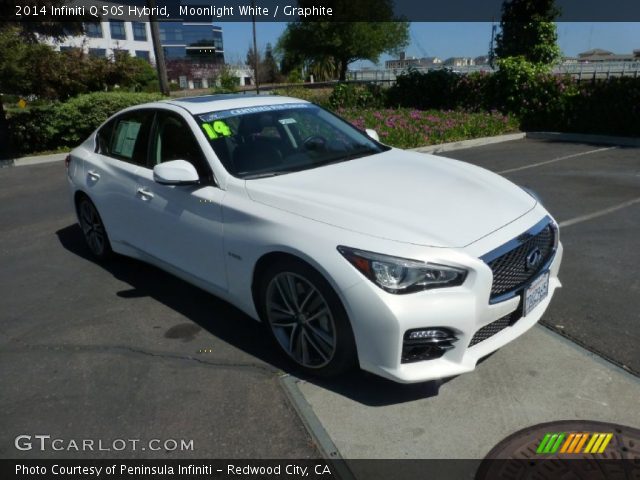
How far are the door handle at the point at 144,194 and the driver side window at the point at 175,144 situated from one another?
21 centimetres

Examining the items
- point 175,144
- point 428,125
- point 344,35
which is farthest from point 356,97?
point 344,35

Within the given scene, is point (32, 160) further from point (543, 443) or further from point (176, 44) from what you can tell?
point (176, 44)

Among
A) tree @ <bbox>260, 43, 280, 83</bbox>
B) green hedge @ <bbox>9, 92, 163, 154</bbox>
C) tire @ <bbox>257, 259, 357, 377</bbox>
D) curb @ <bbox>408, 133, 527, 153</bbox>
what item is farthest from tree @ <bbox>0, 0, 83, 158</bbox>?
tree @ <bbox>260, 43, 280, 83</bbox>

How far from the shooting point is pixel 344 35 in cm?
4981

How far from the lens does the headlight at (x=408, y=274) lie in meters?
2.54

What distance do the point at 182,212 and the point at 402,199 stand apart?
156 cm

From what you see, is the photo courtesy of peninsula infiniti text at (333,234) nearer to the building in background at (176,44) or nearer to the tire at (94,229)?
the tire at (94,229)

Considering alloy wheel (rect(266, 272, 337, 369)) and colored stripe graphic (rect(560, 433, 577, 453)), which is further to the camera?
alloy wheel (rect(266, 272, 337, 369))

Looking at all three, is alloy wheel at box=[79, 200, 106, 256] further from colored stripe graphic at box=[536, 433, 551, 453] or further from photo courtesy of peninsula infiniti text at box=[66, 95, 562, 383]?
colored stripe graphic at box=[536, 433, 551, 453]

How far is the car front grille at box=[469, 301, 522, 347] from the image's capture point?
8.93ft

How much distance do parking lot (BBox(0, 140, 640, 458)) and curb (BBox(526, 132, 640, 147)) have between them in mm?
6972

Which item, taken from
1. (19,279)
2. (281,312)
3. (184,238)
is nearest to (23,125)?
(19,279)

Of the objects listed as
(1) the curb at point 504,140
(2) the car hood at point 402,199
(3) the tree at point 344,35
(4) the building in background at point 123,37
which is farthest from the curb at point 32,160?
(4) the building in background at point 123,37

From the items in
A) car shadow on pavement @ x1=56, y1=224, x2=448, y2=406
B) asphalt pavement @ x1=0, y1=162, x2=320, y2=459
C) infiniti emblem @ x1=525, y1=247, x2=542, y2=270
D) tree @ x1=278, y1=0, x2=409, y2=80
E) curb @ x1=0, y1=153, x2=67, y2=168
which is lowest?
asphalt pavement @ x1=0, y1=162, x2=320, y2=459
